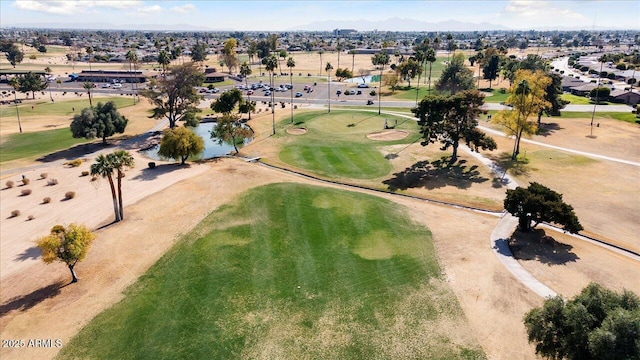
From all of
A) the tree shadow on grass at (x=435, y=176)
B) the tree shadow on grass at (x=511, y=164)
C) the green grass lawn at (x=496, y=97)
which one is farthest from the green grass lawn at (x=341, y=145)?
the green grass lawn at (x=496, y=97)

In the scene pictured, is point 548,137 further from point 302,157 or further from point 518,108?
point 302,157

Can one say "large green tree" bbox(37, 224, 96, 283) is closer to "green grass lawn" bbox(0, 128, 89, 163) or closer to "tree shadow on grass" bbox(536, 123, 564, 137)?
"green grass lawn" bbox(0, 128, 89, 163)

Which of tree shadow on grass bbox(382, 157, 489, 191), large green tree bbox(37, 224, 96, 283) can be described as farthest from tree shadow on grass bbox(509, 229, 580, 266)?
large green tree bbox(37, 224, 96, 283)

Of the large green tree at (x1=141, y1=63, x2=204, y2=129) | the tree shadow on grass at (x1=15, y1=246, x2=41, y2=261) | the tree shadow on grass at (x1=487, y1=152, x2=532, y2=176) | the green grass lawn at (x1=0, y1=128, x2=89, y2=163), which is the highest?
the large green tree at (x1=141, y1=63, x2=204, y2=129)

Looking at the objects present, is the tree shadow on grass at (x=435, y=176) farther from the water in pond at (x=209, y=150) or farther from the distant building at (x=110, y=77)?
the distant building at (x=110, y=77)

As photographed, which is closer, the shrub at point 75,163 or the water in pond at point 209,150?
the shrub at point 75,163

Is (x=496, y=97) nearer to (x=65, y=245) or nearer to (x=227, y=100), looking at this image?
(x=227, y=100)

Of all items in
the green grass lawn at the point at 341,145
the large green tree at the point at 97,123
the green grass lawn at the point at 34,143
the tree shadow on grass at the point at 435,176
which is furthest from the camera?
the green grass lawn at the point at 34,143

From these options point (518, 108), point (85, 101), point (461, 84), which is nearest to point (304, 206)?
point (518, 108)
